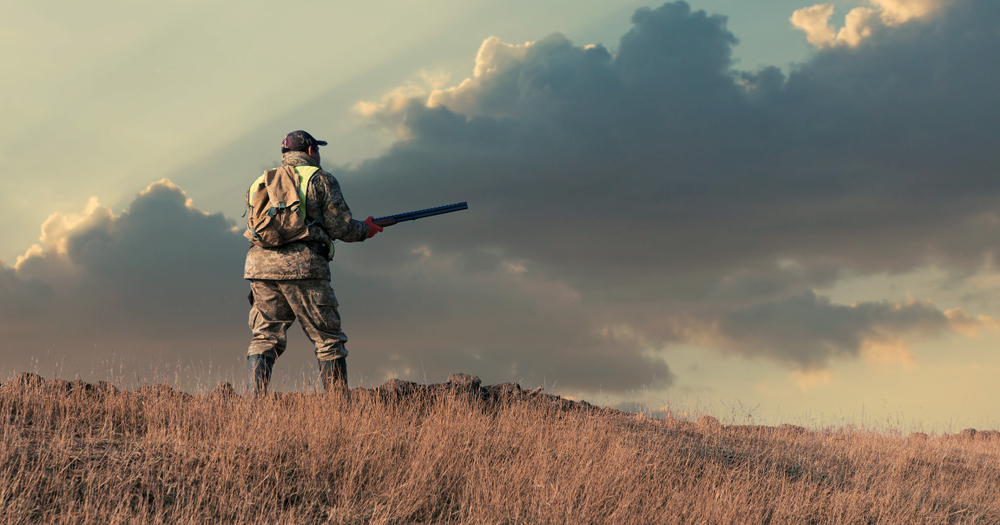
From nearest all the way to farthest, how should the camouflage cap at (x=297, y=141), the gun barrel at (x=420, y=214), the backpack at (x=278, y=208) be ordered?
the backpack at (x=278, y=208) < the camouflage cap at (x=297, y=141) < the gun barrel at (x=420, y=214)

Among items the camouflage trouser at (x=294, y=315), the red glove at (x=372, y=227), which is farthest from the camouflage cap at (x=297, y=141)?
the camouflage trouser at (x=294, y=315)

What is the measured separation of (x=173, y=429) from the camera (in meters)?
6.16

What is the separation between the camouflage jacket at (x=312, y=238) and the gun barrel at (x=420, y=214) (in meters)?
1.20

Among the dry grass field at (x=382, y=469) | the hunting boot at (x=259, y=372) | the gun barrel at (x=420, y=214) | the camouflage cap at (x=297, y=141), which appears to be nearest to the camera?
the dry grass field at (x=382, y=469)

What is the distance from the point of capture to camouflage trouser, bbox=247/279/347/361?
7641 mm

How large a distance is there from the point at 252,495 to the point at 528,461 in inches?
98.5

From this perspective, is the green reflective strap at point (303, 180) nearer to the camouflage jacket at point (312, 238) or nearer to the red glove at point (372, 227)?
the camouflage jacket at point (312, 238)

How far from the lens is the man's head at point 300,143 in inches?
321

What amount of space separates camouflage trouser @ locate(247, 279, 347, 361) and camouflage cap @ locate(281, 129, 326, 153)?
164cm

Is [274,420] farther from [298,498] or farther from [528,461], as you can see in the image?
[528,461]

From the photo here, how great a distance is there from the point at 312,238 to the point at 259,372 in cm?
166

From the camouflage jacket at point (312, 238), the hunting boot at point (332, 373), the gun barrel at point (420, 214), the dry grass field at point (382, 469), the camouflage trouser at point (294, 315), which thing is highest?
the gun barrel at point (420, 214)

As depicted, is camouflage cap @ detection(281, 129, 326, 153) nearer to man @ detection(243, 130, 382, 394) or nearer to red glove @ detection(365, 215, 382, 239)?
man @ detection(243, 130, 382, 394)

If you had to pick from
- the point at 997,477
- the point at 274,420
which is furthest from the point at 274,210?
the point at 997,477
